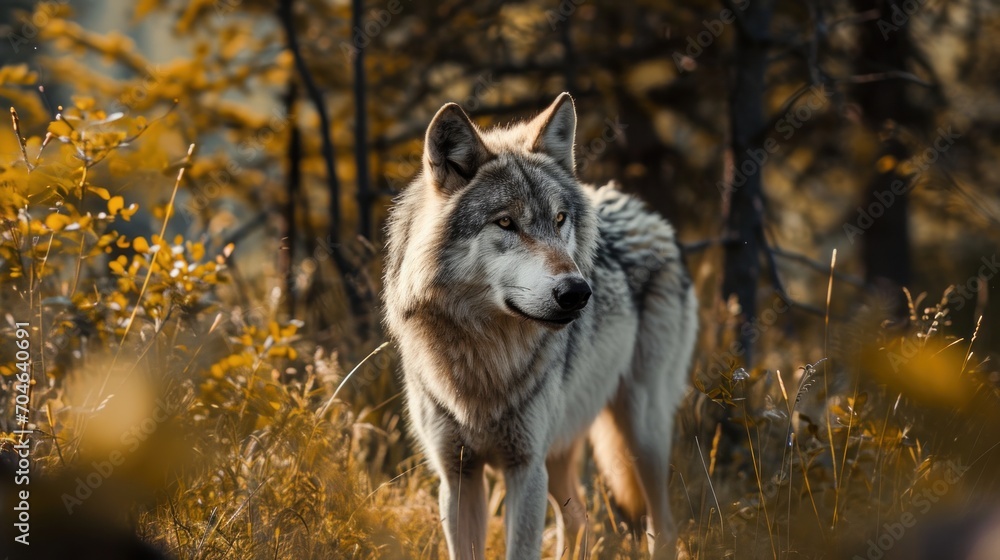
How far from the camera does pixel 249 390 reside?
3.68 m

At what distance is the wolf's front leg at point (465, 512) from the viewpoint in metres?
3.63

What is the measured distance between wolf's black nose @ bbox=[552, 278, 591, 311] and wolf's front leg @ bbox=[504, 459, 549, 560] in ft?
3.13

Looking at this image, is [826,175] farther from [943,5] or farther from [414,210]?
[414,210]

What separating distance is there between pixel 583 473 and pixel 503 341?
358 cm

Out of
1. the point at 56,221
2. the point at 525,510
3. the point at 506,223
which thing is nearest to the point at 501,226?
the point at 506,223

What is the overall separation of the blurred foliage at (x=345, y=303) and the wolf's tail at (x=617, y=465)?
14 cm

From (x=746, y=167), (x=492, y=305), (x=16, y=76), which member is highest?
(x=16, y=76)

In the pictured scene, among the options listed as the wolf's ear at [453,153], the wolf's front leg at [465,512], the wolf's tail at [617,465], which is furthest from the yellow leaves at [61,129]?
the wolf's tail at [617,465]

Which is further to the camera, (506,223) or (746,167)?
(746,167)

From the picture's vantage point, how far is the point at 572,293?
312cm

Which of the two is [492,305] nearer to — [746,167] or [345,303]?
[746,167]

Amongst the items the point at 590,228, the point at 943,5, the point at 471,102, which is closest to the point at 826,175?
the point at 943,5

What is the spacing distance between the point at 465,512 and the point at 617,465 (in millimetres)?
1670

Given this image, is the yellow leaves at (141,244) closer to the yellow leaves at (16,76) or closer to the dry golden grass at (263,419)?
the dry golden grass at (263,419)
